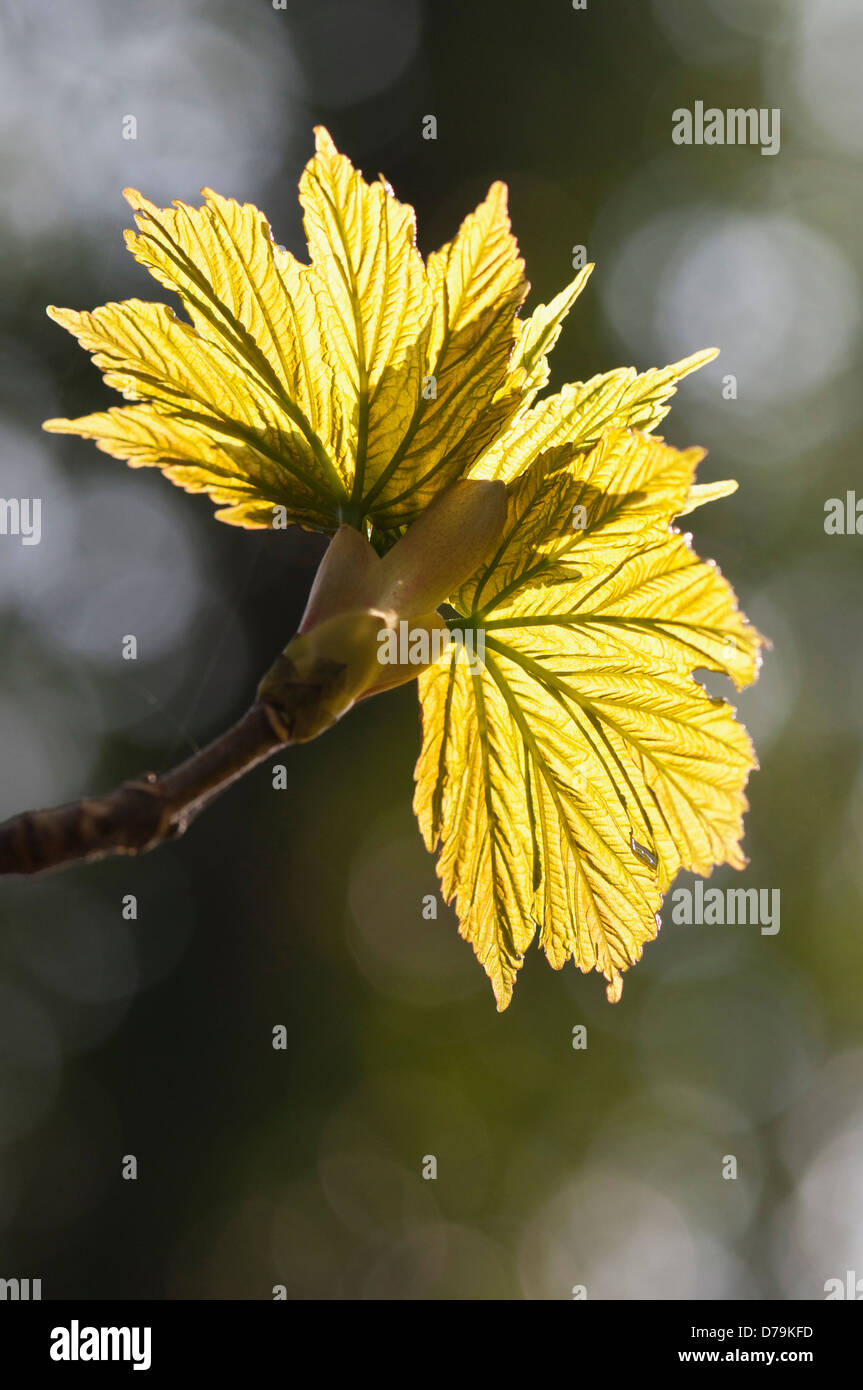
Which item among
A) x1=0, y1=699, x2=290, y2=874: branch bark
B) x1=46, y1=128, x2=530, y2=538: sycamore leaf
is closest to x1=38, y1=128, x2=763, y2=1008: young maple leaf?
x1=46, y1=128, x2=530, y2=538: sycamore leaf

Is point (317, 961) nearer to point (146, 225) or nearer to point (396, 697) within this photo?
point (396, 697)

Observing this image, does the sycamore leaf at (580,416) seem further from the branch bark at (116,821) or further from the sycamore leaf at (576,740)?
the branch bark at (116,821)

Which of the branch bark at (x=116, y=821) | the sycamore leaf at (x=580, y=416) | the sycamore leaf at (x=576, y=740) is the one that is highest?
the sycamore leaf at (x=580, y=416)

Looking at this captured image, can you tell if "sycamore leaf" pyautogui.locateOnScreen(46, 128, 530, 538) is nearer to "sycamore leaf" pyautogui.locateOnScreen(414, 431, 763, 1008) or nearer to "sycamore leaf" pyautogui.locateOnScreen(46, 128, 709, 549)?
"sycamore leaf" pyautogui.locateOnScreen(46, 128, 709, 549)

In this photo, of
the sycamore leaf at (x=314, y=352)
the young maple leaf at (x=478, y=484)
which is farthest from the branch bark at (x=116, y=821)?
the sycamore leaf at (x=314, y=352)

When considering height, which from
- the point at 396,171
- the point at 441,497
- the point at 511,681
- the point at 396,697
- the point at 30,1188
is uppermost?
the point at 396,171
